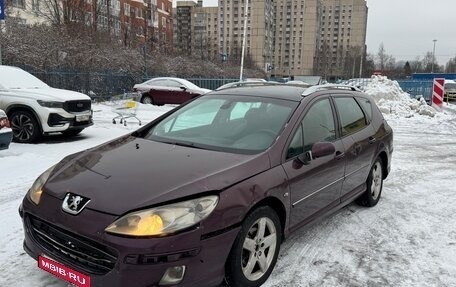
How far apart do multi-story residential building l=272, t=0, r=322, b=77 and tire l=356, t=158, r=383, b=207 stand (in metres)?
106

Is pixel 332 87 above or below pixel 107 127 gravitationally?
above

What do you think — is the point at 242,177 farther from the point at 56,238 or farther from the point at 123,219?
the point at 56,238

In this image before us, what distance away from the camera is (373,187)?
5406mm

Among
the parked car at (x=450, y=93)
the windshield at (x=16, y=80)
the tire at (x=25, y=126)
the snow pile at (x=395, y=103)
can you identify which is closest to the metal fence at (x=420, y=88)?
the parked car at (x=450, y=93)

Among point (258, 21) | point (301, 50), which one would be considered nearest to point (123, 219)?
point (258, 21)

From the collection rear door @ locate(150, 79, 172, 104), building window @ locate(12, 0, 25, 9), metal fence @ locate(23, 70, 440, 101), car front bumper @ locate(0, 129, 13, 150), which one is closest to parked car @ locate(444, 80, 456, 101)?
rear door @ locate(150, 79, 172, 104)

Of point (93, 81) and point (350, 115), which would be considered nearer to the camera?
point (350, 115)

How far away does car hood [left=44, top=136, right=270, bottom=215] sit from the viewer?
2758 millimetres

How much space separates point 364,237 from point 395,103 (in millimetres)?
15368

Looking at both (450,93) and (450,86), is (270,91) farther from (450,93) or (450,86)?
(450,86)

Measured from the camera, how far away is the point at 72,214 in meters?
2.75

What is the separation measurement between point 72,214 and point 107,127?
9248 mm

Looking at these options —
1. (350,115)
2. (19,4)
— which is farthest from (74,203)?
(19,4)

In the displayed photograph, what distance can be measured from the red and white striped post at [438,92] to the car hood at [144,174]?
19.0 metres
